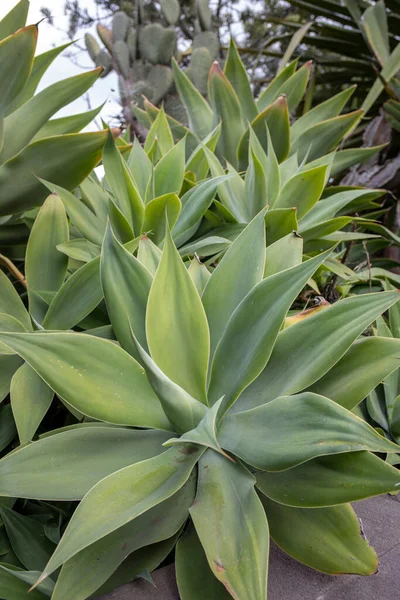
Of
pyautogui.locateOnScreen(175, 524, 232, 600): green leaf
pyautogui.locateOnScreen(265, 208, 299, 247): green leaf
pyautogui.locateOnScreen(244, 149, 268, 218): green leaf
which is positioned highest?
pyautogui.locateOnScreen(244, 149, 268, 218): green leaf

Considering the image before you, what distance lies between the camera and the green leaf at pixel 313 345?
534 millimetres

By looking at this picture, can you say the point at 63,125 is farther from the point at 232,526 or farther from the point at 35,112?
the point at 232,526

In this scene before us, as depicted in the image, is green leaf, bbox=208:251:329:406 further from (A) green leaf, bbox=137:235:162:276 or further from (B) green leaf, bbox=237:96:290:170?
(B) green leaf, bbox=237:96:290:170

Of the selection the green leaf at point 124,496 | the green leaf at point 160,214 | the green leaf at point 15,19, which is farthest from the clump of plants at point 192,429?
the green leaf at point 15,19

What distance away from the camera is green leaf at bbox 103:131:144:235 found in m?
0.81

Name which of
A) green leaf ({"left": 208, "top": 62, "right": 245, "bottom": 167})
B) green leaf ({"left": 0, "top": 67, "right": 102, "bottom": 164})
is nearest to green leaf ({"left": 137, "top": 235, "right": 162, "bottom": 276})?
green leaf ({"left": 0, "top": 67, "right": 102, "bottom": 164})

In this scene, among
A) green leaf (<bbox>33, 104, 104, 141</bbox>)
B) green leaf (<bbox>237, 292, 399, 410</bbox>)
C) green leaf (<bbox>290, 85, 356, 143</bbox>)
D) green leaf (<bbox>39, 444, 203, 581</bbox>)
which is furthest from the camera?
green leaf (<bbox>290, 85, 356, 143</bbox>)

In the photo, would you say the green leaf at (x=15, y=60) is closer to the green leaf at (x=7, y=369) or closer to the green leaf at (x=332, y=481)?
the green leaf at (x=7, y=369)

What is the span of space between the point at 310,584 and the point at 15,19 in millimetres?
963

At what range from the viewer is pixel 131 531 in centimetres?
51

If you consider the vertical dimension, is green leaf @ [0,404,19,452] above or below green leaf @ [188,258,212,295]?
below

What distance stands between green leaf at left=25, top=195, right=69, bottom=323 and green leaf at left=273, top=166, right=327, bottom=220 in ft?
1.30

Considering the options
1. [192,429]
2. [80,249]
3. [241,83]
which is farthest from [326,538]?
[241,83]

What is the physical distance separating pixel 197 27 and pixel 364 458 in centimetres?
432
